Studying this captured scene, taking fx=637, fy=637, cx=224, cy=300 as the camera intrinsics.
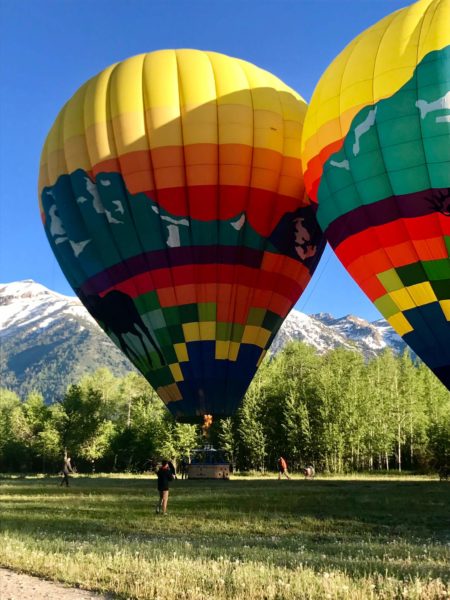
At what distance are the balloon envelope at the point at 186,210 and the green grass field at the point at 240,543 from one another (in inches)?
193

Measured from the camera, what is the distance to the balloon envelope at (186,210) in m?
20.6

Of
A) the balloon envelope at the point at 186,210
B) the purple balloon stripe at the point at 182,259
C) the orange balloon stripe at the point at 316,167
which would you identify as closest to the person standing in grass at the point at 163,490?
the balloon envelope at the point at 186,210

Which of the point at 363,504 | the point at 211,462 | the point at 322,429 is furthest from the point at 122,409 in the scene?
the point at 363,504

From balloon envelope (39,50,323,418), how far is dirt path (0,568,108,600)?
45.3 ft

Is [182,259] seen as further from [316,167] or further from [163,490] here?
[163,490]

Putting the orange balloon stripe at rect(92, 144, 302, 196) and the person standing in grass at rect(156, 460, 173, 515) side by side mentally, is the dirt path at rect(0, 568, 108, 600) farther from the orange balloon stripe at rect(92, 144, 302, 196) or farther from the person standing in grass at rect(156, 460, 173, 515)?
the orange balloon stripe at rect(92, 144, 302, 196)

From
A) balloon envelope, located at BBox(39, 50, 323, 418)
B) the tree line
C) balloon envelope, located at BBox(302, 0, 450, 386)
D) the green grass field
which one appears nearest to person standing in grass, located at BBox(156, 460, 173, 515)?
the green grass field

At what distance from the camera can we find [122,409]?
84625 millimetres

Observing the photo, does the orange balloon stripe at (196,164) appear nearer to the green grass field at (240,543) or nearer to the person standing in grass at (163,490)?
the person standing in grass at (163,490)

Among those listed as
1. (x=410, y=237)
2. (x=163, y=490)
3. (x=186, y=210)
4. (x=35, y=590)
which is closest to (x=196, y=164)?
(x=186, y=210)

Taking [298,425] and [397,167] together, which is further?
[298,425]

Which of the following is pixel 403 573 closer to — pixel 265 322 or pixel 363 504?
pixel 363 504

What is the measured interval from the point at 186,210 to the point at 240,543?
12.2 m

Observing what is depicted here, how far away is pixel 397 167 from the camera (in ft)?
55.2
